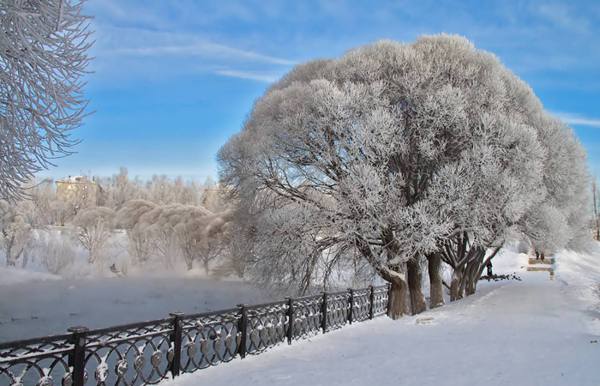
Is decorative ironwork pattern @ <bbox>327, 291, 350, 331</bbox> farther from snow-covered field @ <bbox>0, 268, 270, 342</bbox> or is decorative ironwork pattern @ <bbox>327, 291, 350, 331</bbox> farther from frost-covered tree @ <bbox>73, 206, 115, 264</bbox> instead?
frost-covered tree @ <bbox>73, 206, 115, 264</bbox>

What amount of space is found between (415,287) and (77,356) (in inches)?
669

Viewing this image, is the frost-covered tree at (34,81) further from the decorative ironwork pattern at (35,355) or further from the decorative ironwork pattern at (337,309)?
the decorative ironwork pattern at (337,309)

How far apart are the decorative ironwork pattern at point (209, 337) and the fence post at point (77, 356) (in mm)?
1979

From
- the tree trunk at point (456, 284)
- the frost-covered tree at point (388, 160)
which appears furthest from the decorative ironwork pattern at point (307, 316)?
the tree trunk at point (456, 284)

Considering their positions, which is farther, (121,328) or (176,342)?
(176,342)

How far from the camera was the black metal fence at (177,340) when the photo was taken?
5.91 metres

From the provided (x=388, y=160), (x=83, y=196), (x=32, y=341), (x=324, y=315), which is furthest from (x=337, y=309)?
(x=83, y=196)

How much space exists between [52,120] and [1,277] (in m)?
35.3

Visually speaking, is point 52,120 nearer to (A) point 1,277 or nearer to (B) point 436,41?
(B) point 436,41

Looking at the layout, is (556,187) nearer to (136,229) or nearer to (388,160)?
(388,160)

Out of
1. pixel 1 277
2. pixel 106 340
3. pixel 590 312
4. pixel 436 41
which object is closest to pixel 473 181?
pixel 590 312

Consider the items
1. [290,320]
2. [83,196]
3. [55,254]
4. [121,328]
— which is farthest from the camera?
[83,196]

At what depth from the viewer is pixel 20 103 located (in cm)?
596

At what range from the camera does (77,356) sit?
618cm
